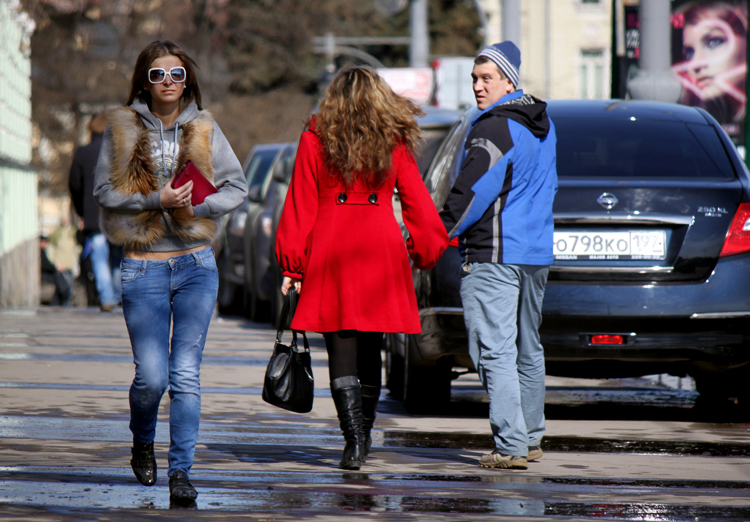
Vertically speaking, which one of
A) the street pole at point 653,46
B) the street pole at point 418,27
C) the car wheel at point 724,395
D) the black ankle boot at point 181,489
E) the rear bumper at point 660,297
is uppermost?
the street pole at point 418,27

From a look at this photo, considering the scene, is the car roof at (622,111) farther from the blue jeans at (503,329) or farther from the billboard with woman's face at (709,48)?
the billboard with woman's face at (709,48)

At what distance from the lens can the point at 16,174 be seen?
26.1m

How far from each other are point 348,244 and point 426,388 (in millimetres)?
2153

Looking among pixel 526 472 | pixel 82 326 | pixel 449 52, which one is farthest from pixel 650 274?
pixel 449 52

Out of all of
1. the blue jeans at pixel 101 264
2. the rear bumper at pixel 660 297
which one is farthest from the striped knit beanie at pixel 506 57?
the blue jeans at pixel 101 264

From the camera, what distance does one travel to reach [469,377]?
1026cm

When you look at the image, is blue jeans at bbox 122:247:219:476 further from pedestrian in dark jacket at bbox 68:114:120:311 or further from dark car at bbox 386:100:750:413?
pedestrian in dark jacket at bbox 68:114:120:311

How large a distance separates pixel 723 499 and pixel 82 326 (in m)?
9.02

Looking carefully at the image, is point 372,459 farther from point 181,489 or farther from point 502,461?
point 181,489

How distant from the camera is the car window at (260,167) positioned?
55.2 feet

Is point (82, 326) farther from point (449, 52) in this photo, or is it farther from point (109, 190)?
point (449, 52)

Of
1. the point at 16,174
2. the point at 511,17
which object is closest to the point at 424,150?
the point at 511,17

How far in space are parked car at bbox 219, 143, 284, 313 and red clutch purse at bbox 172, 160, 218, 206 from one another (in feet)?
33.1

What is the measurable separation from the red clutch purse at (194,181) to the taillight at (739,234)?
3.01 meters
